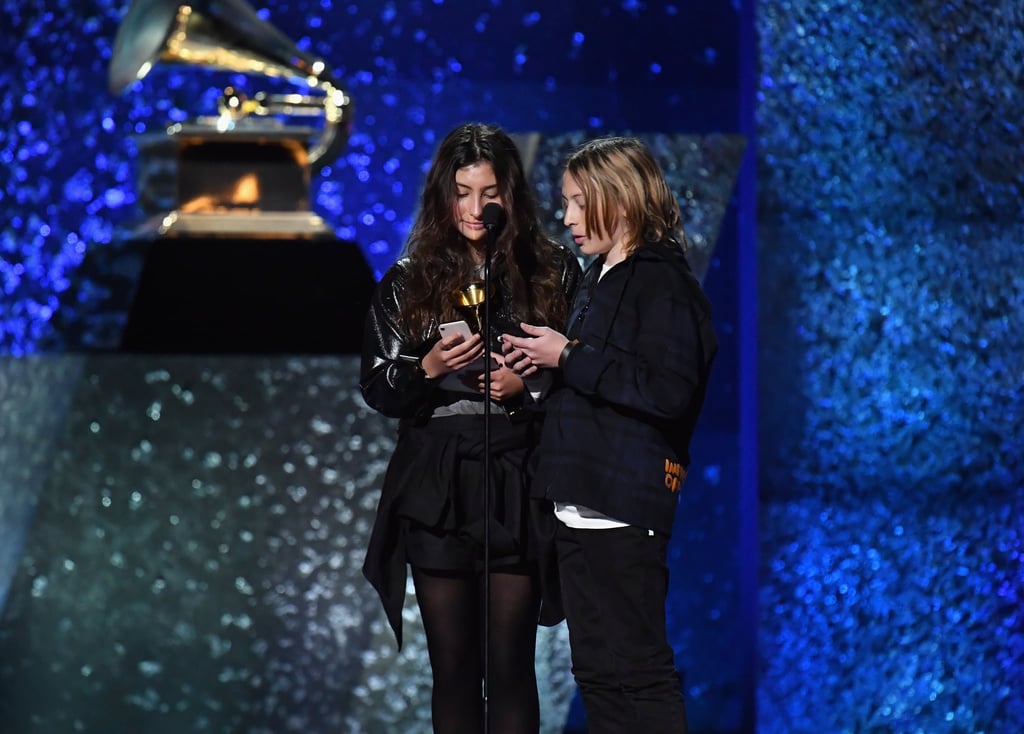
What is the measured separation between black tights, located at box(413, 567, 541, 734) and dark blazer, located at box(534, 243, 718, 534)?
8.3 inches

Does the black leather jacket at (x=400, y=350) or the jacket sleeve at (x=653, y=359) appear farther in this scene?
the black leather jacket at (x=400, y=350)

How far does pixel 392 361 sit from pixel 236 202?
0.93 m

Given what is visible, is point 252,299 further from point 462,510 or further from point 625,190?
point 625,190

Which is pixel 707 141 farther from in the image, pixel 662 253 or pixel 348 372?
pixel 662 253

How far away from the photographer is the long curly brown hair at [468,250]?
6.65 feet

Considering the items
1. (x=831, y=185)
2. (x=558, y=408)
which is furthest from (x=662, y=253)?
(x=831, y=185)

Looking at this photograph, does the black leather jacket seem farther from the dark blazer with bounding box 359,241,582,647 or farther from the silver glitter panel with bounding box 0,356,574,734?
the silver glitter panel with bounding box 0,356,574,734

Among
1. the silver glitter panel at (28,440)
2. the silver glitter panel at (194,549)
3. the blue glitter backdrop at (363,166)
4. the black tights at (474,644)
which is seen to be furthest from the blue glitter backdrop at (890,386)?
the silver glitter panel at (28,440)

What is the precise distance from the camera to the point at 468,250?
2057 mm

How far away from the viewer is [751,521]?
304 cm

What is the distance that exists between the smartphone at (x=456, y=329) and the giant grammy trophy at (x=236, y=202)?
0.99 meters

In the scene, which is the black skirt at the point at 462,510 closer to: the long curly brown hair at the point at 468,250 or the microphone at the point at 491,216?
the long curly brown hair at the point at 468,250

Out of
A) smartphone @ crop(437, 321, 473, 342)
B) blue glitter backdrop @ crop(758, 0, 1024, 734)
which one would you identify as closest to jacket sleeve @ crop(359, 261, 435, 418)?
smartphone @ crop(437, 321, 473, 342)

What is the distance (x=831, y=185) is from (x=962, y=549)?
0.83 meters
